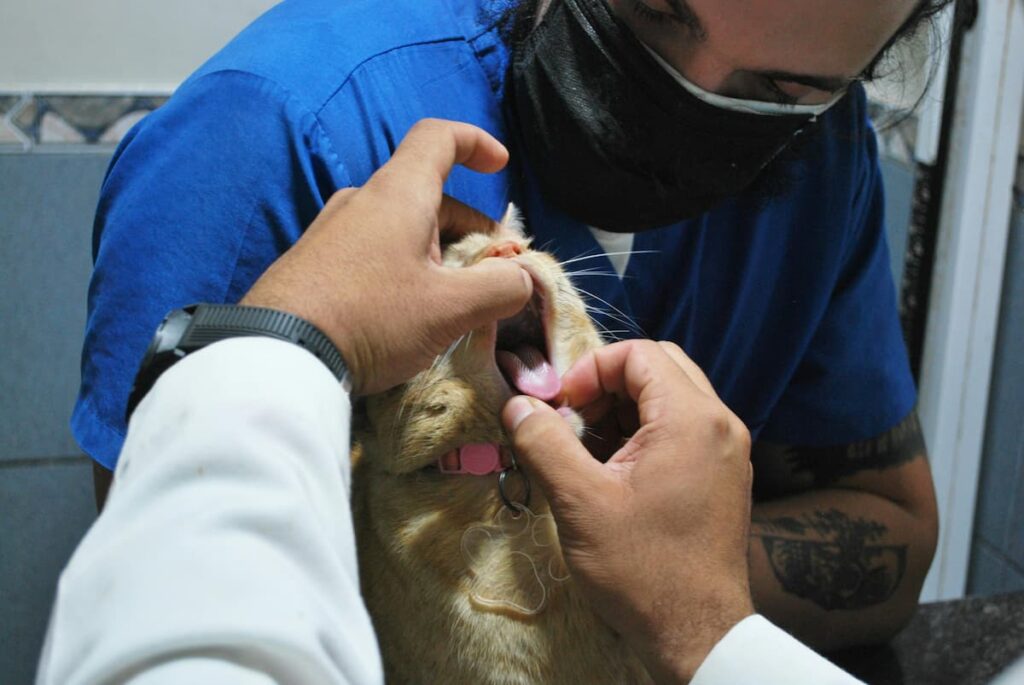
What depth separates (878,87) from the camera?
1.19m

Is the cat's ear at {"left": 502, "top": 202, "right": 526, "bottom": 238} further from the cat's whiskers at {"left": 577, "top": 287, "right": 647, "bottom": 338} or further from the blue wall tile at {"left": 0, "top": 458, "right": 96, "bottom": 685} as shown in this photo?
the blue wall tile at {"left": 0, "top": 458, "right": 96, "bottom": 685}

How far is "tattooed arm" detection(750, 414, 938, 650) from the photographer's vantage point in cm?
127

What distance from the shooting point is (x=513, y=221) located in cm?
96

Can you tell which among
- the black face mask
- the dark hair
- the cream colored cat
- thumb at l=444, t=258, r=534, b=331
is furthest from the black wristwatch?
the dark hair

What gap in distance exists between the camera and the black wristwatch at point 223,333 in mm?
568

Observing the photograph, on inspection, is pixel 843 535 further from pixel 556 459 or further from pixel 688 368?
pixel 556 459

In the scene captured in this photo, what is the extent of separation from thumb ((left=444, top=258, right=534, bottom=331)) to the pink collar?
0.16 m

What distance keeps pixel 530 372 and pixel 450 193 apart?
19cm

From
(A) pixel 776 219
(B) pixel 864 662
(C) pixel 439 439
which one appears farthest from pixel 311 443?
(B) pixel 864 662

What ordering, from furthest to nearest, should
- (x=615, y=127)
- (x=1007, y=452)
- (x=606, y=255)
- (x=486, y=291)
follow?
(x=1007, y=452), (x=606, y=255), (x=615, y=127), (x=486, y=291)

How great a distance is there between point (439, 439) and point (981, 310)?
63.7 inches

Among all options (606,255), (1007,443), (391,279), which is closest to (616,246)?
(606,255)

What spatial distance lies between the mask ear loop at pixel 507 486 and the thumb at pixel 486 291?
154 mm

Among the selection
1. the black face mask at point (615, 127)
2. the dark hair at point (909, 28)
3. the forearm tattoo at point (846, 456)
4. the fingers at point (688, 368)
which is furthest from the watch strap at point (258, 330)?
the forearm tattoo at point (846, 456)
